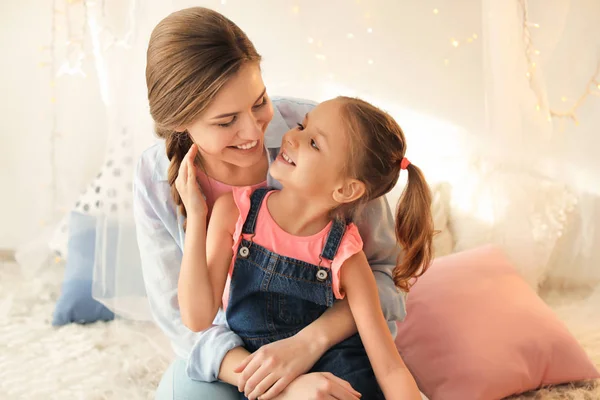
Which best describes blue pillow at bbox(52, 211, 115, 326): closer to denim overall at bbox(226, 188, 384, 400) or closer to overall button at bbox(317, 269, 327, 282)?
denim overall at bbox(226, 188, 384, 400)

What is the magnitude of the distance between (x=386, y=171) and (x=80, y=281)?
119 centimetres

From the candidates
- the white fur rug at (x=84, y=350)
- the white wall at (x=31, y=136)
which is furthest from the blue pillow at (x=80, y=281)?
the white wall at (x=31, y=136)

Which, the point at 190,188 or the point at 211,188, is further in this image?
the point at 211,188

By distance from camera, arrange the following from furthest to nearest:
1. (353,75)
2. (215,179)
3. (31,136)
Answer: (31,136), (353,75), (215,179)

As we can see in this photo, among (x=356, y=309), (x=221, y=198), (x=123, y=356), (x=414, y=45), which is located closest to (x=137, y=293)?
(x=123, y=356)

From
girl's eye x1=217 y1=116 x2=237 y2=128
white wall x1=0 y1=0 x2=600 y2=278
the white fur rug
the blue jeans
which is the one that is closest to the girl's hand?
girl's eye x1=217 y1=116 x2=237 y2=128

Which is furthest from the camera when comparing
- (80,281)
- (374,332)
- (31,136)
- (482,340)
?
(31,136)

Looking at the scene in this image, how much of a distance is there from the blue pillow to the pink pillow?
0.96 m

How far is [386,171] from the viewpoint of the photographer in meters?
1.40

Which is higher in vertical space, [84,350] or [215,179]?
[215,179]

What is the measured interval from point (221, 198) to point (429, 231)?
1.48ft

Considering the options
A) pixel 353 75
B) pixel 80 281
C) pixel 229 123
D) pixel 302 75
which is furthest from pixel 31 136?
pixel 229 123

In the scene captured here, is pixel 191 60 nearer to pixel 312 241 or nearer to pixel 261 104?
pixel 261 104

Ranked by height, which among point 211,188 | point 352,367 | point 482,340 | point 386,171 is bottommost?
point 482,340
